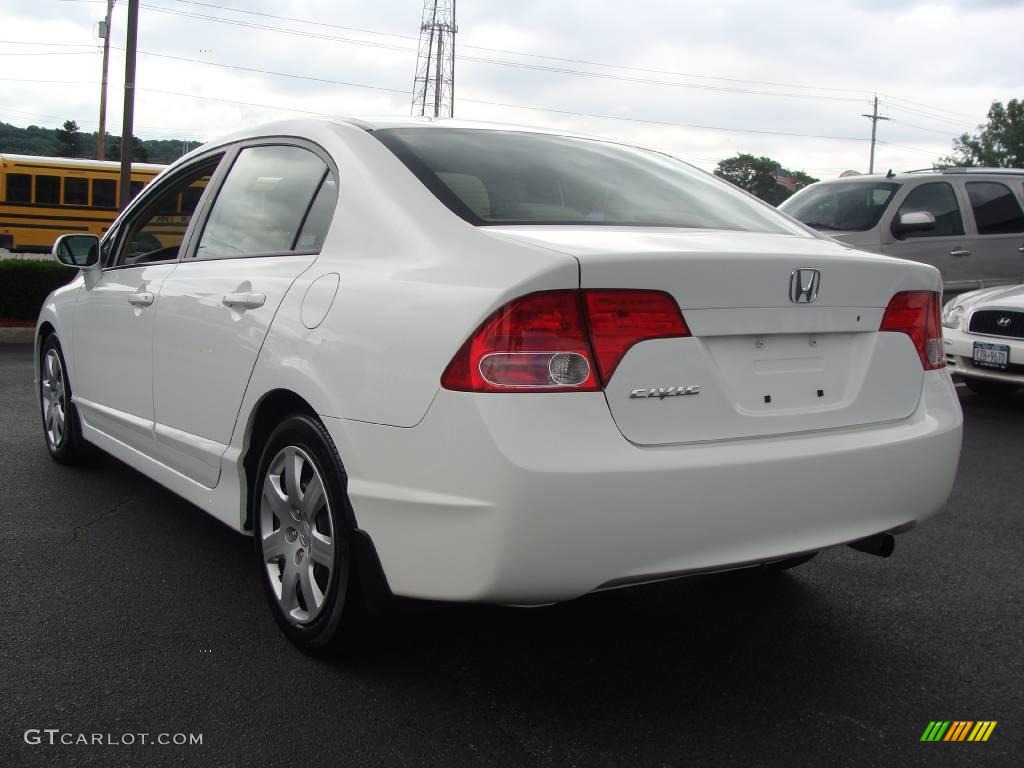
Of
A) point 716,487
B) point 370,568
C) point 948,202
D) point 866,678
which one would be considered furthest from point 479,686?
point 948,202

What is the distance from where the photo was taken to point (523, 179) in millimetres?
2969

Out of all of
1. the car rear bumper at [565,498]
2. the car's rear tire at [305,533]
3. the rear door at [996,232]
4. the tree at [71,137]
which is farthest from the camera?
the tree at [71,137]

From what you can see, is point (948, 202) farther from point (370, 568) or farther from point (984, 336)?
point (370, 568)

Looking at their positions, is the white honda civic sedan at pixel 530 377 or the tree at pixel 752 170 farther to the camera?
the tree at pixel 752 170

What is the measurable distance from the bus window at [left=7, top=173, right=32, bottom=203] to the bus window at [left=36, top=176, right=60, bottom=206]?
7.8 inches

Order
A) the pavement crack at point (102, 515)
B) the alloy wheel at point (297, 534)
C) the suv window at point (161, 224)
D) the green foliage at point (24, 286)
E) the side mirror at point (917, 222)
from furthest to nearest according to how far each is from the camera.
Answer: the green foliage at point (24, 286)
the side mirror at point (917, 222)
the pavement crack at point (102, 515)
the suv window at point (161, 224)
the alloy wheel at point (297, 534)

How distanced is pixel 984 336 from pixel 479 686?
633 cm

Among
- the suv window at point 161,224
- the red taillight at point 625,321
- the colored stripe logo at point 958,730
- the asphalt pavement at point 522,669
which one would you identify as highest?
the suv window at point 161,224

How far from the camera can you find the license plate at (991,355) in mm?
7484

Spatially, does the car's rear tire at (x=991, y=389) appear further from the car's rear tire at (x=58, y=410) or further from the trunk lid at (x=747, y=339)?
the car's rear tire at (x=58, y=410)

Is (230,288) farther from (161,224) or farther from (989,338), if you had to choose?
(989,338)

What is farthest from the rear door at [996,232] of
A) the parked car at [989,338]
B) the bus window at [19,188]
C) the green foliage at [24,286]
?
the bus window at [19,188]

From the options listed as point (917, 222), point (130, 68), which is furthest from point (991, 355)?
point (130, 68)

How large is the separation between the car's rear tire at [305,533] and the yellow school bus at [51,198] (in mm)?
23043
